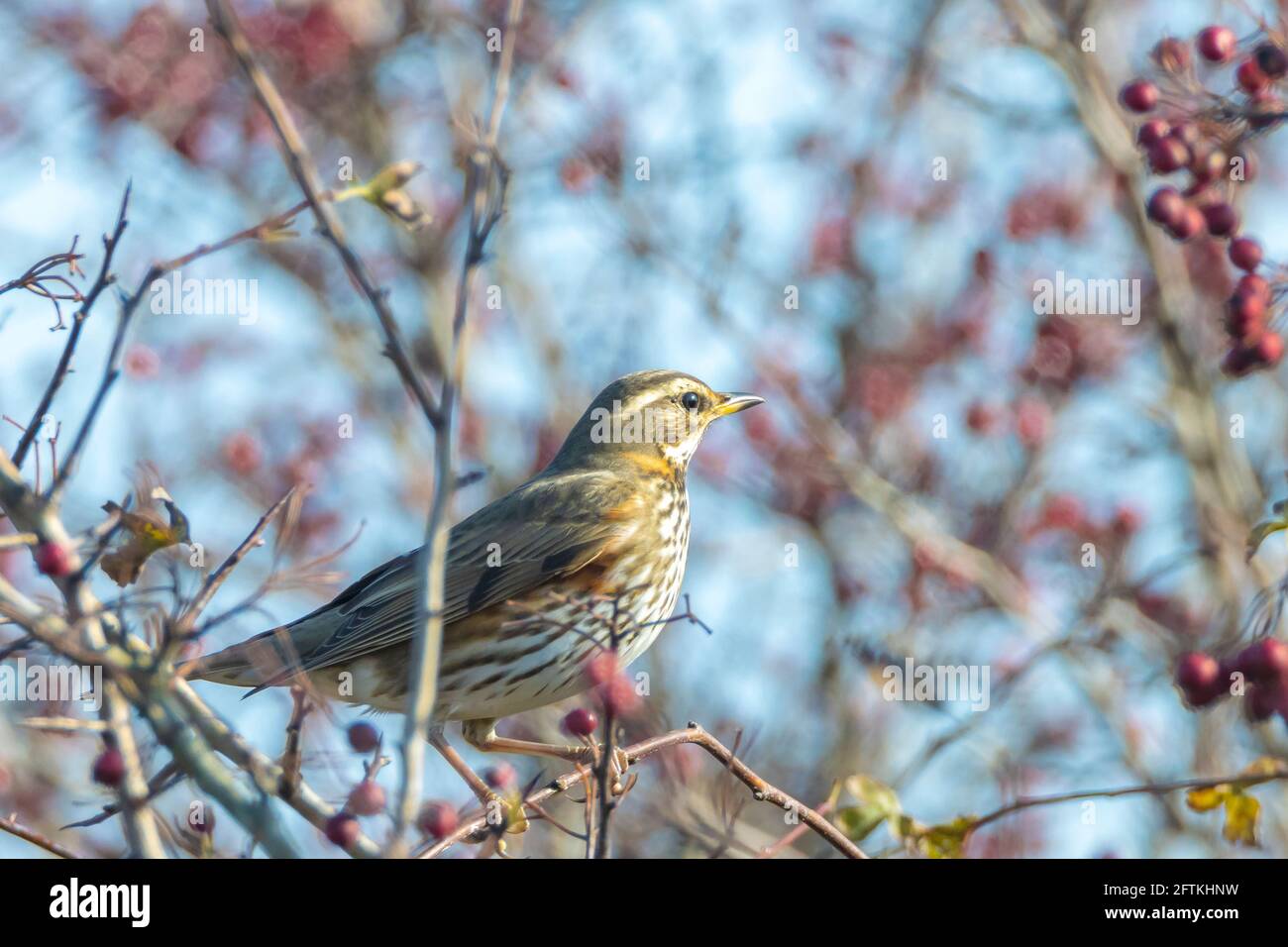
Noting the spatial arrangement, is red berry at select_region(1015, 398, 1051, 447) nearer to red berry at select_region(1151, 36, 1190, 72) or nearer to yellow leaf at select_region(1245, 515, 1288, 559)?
red berry at select_region(1151, 36, 1190, 72)

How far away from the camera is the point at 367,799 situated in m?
3.41

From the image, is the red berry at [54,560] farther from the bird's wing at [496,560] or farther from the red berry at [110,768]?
the bird's wing at [496,560]

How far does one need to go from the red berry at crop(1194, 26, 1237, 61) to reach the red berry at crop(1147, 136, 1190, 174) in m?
0.40

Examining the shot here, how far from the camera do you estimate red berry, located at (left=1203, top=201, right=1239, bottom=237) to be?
14.5 feet

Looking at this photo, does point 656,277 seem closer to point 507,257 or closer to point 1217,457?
point 507,257

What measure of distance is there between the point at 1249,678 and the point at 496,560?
159 inches

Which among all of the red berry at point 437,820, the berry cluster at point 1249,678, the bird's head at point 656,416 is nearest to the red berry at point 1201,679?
the berry cluster at point 1249,678

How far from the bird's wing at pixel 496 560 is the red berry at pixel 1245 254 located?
3379 mm

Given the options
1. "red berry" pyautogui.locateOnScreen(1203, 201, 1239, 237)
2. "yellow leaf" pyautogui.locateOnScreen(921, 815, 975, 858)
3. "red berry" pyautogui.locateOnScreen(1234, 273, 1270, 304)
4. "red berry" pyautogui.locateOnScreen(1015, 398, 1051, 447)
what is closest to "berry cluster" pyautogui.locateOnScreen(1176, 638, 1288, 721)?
"yellow leaf" pyautogui.locateOnScreen(921, 815, 975, 858)

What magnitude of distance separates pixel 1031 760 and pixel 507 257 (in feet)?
16.3

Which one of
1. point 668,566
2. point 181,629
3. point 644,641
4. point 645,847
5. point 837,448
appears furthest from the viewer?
point 837,448

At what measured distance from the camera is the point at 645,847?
8266 millimetres
